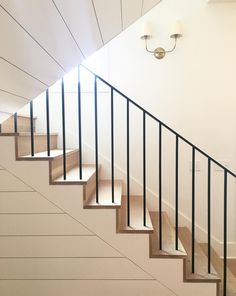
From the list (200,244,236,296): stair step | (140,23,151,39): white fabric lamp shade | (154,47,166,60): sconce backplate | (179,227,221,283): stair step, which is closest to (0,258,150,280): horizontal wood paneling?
(179,227,221,283): stair step

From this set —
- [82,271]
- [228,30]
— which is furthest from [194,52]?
[82,271]

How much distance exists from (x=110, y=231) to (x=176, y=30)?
2190 millimetres

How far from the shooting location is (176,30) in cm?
267

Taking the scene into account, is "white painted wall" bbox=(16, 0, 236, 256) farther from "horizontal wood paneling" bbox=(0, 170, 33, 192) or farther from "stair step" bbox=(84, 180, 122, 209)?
"horizontal wood paneling" bbox=(0, 170, 33, 192)

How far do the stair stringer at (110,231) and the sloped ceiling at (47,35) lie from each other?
0.50 m

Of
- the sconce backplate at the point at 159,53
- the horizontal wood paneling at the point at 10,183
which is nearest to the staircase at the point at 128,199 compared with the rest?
the horizontal wood paneling at the point at 10,183

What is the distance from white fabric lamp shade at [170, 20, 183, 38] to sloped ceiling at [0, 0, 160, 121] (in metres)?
1.38

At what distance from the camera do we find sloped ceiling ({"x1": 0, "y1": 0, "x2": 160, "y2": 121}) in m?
1.02

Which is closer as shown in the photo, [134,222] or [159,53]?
[134,222]

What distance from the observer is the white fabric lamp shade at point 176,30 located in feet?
8.78

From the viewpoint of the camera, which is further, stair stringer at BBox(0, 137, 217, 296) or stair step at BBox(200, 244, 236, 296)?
stair step at BBox(200, 244, 236, 296)

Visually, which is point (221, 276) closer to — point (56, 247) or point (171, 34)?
point (56, 247)

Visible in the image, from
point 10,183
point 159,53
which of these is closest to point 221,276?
point 10,183

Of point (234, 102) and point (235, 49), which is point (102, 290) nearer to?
point (234, 102)
